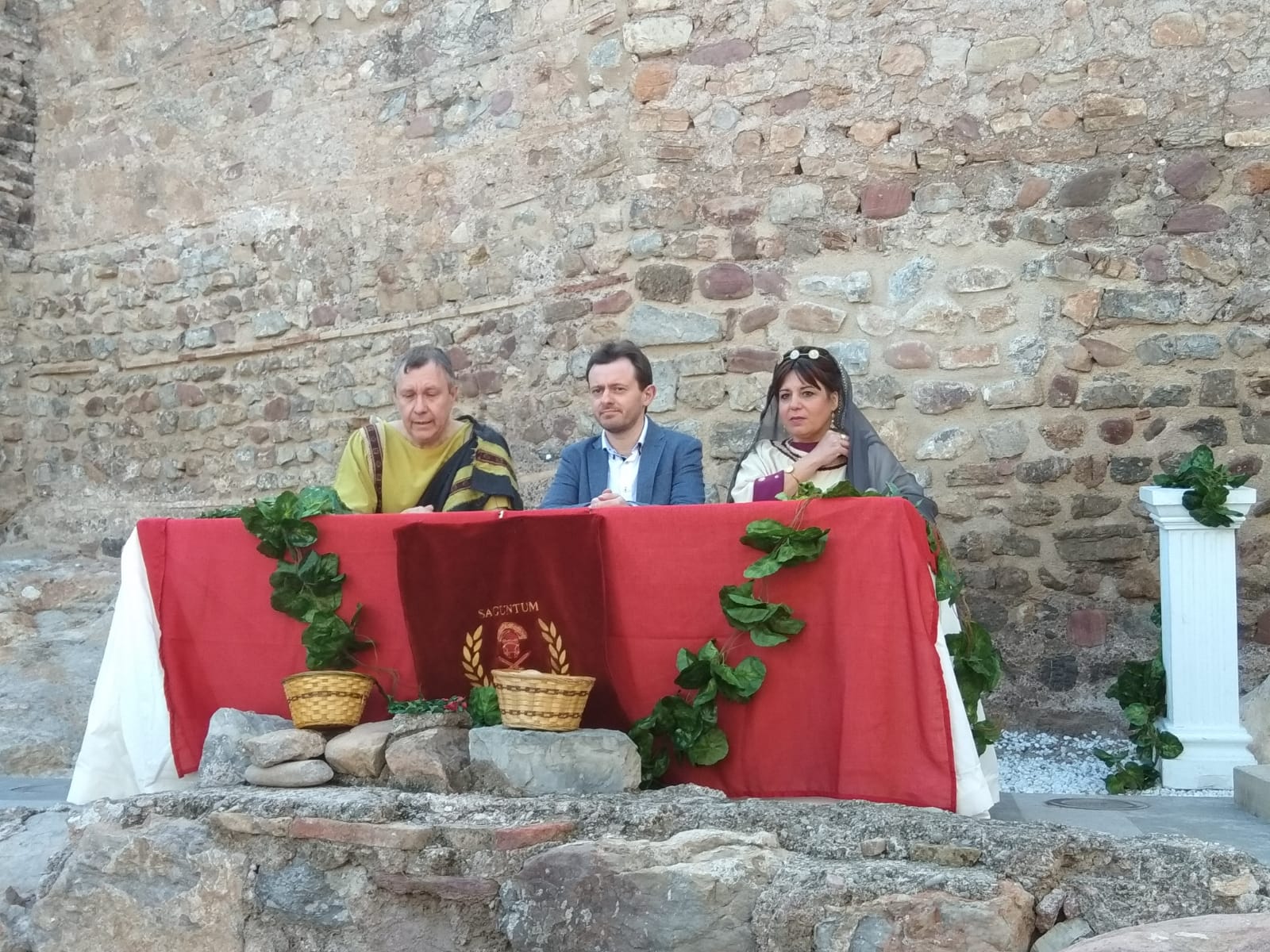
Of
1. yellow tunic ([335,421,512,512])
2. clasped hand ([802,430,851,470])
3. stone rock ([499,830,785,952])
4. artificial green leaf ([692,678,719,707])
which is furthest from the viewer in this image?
yellow tunic ([335,421,512,512])

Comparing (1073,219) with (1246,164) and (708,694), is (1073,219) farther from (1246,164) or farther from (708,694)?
(708,694)

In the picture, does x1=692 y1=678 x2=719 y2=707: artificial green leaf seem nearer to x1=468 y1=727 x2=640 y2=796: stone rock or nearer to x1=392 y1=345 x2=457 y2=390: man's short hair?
x1=468 y1=727 x2=640 y2=796: stone rock

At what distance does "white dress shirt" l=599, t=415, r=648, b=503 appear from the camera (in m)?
4.03

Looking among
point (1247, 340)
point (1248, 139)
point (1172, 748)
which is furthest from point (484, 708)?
point (1248, 139)

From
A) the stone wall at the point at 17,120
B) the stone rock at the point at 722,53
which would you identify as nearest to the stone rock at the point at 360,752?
the stone rock at the point at 722,53

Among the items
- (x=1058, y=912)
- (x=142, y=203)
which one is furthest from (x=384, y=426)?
(x=142, y=203)

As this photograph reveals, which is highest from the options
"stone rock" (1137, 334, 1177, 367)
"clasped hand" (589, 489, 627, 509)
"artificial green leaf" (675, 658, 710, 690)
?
"stone rock" (1137, 334, 1177, 367)

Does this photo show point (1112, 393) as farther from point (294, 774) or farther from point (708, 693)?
point (294, 774)

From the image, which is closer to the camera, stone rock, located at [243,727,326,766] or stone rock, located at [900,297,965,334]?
stone rock, located at [243,727,326,766]

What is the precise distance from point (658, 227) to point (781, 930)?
11.8 feet

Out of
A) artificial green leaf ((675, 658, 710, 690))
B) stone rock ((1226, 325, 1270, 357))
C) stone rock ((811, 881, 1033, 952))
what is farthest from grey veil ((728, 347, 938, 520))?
stone rock ((1226, 325, 1270, 357))

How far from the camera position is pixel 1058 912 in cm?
235

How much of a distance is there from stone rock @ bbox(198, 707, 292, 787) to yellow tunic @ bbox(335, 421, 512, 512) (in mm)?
860

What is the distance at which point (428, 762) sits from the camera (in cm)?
292
